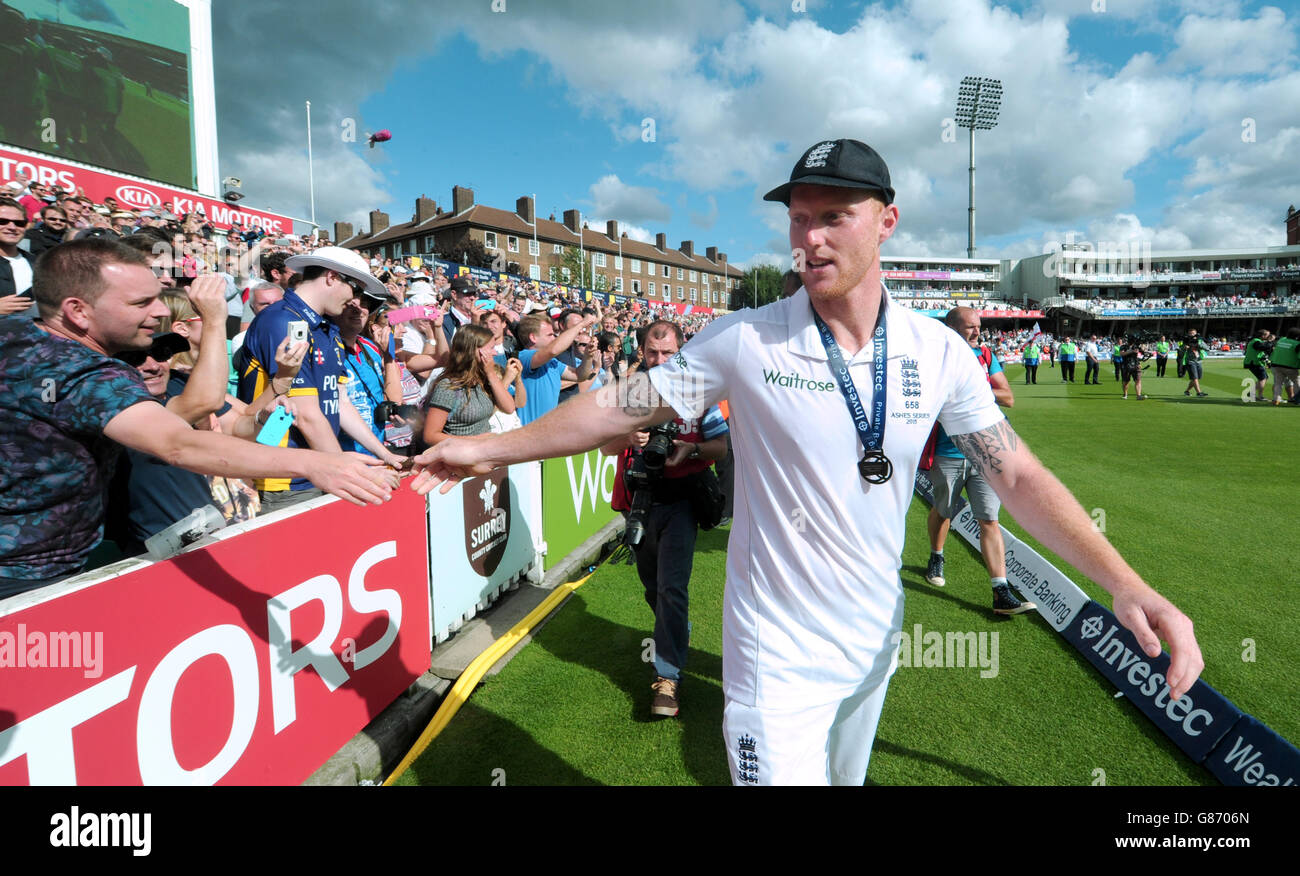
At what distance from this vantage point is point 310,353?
4.10 meters

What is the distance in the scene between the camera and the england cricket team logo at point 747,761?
198 cm

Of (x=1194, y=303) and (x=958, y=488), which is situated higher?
(x=1194, y=303)

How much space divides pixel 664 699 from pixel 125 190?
20489 millimetres

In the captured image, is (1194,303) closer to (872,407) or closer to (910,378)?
(910,378)

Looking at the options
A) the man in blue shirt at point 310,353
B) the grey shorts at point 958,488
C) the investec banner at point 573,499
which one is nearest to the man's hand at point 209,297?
the man in blue shirt at point 310,353

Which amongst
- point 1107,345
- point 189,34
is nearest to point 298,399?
point 189,34

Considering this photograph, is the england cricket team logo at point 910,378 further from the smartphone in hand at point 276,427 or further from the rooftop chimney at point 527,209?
the rooftop chimney at point 527,209

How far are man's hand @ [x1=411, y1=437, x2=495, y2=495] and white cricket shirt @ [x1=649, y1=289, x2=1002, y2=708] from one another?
61cm

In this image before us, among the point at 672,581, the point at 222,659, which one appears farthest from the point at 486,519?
the point at 222,659

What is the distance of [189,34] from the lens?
2117cm
